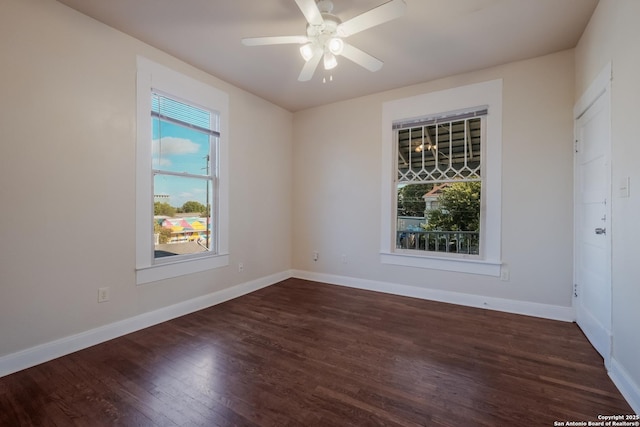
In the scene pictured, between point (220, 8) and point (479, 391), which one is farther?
point (220, 8)

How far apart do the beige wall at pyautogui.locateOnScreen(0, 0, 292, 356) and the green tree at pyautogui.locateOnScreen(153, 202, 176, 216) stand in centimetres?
26

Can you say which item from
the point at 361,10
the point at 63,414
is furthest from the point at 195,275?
the point at 361,10

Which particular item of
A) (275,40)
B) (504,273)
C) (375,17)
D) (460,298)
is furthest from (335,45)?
(460,298)

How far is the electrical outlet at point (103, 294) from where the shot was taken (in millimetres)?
2414

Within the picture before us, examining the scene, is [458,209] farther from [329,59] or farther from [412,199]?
[329,59]

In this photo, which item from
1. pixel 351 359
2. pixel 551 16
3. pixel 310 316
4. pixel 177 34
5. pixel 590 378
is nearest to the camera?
pixel 590 378

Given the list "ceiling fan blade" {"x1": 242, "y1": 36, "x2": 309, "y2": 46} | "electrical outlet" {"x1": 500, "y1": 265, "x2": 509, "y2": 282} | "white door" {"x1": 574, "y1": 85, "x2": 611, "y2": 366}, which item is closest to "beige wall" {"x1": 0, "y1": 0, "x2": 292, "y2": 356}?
"ceiling fan blade" {"x1": 242, "y1": 36, "x2": 309, "y2": 46}

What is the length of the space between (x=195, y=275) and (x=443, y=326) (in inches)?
107

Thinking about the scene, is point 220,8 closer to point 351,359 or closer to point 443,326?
point 351,359

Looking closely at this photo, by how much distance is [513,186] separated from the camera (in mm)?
3092

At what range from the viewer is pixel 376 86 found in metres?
3.65

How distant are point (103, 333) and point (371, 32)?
3.54 m

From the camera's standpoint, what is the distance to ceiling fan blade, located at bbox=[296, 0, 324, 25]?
5.98ft

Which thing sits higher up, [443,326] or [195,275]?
[195,275]
